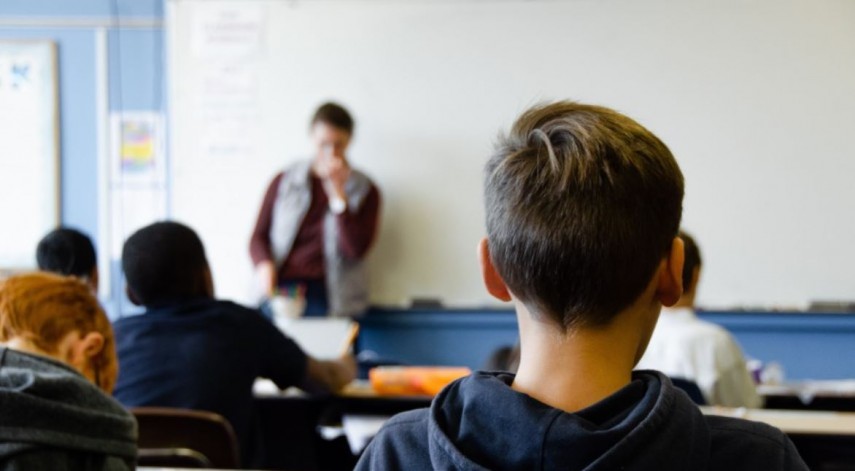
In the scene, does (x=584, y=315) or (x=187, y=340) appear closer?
(x=584, y=315)

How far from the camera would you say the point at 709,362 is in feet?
8.66

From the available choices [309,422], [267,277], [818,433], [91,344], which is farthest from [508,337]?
[91,344]

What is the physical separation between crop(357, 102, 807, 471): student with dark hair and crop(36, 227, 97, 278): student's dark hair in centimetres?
227

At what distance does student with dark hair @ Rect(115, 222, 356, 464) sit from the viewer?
2.30 metres

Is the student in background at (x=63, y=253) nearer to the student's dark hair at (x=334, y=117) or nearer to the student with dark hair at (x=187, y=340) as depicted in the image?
the student with dark hair at (x=187, y=340)

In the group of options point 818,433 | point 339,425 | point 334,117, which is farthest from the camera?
point 334,117

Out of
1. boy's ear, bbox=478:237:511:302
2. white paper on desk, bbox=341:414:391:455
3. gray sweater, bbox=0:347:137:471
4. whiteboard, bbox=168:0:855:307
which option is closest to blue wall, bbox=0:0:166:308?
whiteboard, bbox=168:0:855:307

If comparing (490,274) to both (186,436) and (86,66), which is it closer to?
(186,436)

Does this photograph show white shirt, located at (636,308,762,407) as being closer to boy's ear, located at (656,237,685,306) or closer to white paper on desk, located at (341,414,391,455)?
white paper on desk, located at (341,414,391,455)

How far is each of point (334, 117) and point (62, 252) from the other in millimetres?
1792

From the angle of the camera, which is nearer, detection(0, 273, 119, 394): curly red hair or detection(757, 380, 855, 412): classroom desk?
detection(0, 273, 119, 394): curly red hair

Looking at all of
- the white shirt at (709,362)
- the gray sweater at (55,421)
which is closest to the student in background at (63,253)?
the gray sweater at (55,421)

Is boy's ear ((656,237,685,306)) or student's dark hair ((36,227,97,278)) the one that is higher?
boy's ear ((656,237,685,306))

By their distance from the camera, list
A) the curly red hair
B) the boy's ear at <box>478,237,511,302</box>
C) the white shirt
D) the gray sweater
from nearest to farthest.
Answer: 1. the boy's ear at <box>478,237,511,302</box>
2. the gray sweater
3. the curly red hair
4. the white shirt
